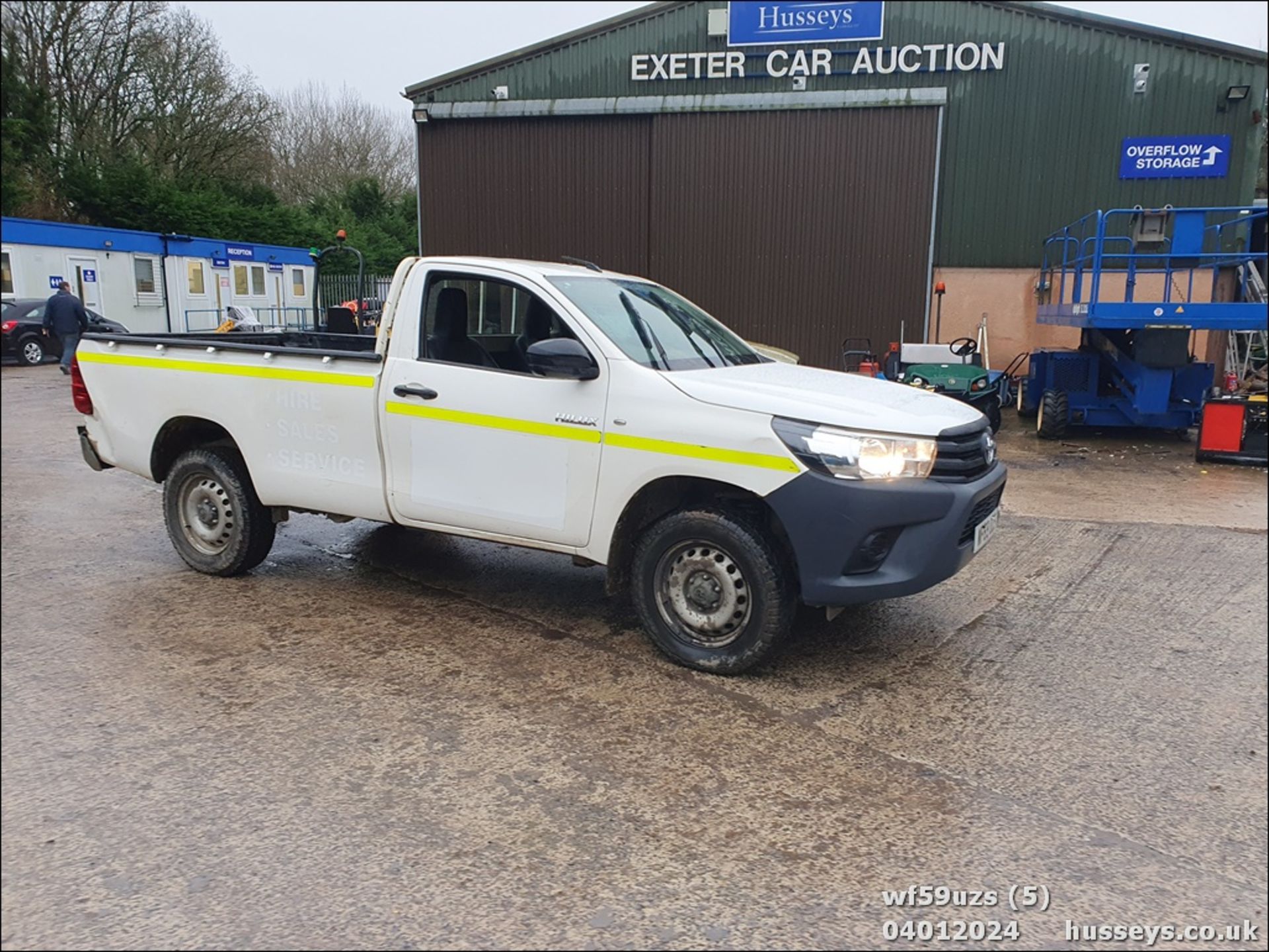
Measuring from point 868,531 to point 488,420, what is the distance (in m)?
1.98

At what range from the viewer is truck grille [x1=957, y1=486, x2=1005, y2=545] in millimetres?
4293

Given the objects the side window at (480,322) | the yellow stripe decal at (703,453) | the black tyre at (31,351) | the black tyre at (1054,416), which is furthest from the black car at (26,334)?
the black tyre at (1054,416)

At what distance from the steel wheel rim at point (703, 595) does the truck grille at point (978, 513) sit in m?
1.00

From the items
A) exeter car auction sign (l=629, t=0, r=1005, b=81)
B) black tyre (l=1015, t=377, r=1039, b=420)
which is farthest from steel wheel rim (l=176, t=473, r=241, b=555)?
exeter car auction sign (l=629, t=0, r=1005, b=81)

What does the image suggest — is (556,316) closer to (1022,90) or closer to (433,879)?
(433,879)

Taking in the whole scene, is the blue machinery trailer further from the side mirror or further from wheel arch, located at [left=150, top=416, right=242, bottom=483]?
wheel arch, located at [left=150, top=416, right=242, bottom=483]

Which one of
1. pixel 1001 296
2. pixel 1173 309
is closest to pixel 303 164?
pixel 1173 309

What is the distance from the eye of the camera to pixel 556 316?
4.96 metres

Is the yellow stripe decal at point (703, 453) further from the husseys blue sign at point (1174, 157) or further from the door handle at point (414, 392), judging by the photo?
the husseys blue sign at point (1174, 157)

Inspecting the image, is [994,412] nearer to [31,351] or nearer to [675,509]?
[675,509]

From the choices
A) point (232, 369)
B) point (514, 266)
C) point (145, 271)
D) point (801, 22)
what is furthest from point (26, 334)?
point (801, 22)

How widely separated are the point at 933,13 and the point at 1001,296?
4750 mm

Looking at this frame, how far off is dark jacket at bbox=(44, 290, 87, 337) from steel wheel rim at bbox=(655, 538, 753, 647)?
2575 mm

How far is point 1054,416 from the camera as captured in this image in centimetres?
1212
